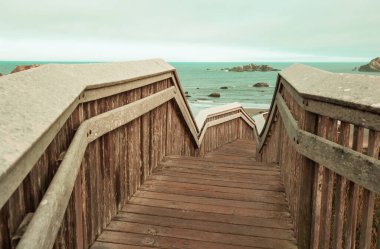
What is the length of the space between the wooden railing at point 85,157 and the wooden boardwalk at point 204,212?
0.58 feet

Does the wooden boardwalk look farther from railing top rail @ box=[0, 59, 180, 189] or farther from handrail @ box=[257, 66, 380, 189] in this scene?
railing top rail @ box=[0, 59, 180, 189]

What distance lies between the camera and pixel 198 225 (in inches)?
121

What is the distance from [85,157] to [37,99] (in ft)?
3.21

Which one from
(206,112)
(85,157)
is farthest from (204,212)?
(206,112)

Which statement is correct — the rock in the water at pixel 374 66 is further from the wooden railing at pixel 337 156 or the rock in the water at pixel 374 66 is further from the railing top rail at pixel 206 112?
the wooden railing at pixel 337 156

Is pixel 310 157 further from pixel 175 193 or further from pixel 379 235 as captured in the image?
pixel 175 193

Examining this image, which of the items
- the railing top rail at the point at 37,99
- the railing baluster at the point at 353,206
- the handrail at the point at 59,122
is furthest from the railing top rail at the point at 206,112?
the railing baluster at the point at 353,206

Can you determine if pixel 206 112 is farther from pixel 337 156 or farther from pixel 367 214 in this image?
pixel 367 214

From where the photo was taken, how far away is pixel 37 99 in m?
1.51

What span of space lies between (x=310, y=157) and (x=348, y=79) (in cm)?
55

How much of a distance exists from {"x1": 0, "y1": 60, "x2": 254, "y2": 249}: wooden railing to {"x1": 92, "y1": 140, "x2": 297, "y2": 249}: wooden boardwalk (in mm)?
176

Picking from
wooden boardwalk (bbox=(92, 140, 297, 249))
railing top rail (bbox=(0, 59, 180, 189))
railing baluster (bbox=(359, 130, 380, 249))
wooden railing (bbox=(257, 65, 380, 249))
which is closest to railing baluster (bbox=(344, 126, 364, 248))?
wooden railing (bbox=(257, 65, 380, 249))

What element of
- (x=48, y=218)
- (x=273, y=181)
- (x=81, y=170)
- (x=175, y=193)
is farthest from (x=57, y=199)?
(x=273, y=181)

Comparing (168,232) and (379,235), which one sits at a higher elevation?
(379,235)
